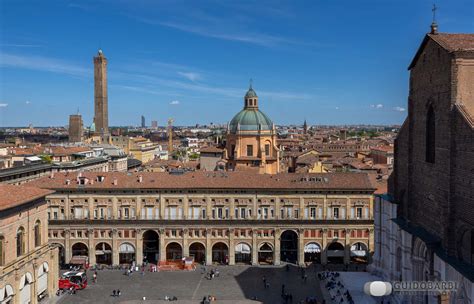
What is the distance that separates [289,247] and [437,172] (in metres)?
30.8

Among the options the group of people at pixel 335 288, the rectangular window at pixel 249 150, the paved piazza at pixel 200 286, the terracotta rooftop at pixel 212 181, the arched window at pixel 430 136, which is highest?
the arched window at pixel 430 136

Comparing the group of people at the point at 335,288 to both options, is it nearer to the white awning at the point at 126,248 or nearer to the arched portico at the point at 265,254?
the arched portico at the point at 265,254

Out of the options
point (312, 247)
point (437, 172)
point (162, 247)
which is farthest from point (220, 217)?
point (437, 172)

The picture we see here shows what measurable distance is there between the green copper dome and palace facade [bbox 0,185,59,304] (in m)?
44.1

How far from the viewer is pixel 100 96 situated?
196375mm

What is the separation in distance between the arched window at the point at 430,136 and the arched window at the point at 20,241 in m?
29.6

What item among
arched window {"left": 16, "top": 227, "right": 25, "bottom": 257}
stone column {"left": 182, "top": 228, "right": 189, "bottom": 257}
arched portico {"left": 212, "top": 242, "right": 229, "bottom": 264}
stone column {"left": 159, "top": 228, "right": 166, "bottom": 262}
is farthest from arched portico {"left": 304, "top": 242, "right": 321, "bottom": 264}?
arched window {"left": 16, "top": 227, "right": 25, "bottom": 257}

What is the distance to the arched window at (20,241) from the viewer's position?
4100 centimetres

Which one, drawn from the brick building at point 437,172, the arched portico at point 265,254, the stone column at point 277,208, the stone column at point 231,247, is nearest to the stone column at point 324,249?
the stone column at point 277,208

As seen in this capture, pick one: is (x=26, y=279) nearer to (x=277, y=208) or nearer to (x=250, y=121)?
(x=277, y=208)

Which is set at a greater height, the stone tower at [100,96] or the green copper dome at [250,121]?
the stone tower at [100,96]

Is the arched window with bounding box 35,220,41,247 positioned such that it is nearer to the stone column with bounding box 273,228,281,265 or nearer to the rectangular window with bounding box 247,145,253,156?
the stone column with bounding box 273,228,281,265

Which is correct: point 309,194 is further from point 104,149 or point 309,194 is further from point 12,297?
point 104,149

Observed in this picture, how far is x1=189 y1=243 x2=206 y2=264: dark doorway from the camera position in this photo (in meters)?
64.1
